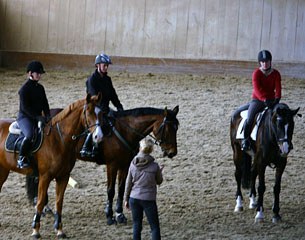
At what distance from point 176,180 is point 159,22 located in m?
6.02

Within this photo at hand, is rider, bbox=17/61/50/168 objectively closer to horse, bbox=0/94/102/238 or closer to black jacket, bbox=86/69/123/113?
horse, bbox=0/94/102/238

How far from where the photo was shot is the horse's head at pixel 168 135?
29.6ft

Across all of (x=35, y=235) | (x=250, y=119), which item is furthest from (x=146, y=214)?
(x=250, y=119)

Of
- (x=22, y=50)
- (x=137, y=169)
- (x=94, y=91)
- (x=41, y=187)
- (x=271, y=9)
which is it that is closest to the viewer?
Result: (x=137, y=169)

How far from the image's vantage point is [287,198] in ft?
34.6

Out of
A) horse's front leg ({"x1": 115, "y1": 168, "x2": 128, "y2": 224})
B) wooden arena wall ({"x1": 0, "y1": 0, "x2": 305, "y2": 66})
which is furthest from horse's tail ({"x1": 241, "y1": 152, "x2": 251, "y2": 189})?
wooden arena wall ({"x1": 0, "y1": 0, "x2": 305, "y2": 66})

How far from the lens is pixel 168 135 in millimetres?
9023

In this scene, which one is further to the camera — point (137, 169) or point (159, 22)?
point (159, 22)

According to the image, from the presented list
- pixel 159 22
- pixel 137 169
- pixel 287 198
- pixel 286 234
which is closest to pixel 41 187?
pixel 137 169

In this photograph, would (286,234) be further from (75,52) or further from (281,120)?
(75,52)

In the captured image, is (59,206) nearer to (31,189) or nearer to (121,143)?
(31,189)

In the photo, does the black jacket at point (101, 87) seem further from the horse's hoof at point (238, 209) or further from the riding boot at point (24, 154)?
the horse's hoof at point (238, 209)

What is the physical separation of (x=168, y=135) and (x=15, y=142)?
72.2 inches

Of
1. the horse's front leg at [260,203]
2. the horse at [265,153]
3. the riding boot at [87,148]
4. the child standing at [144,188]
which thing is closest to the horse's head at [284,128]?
the horse at [265,153]
